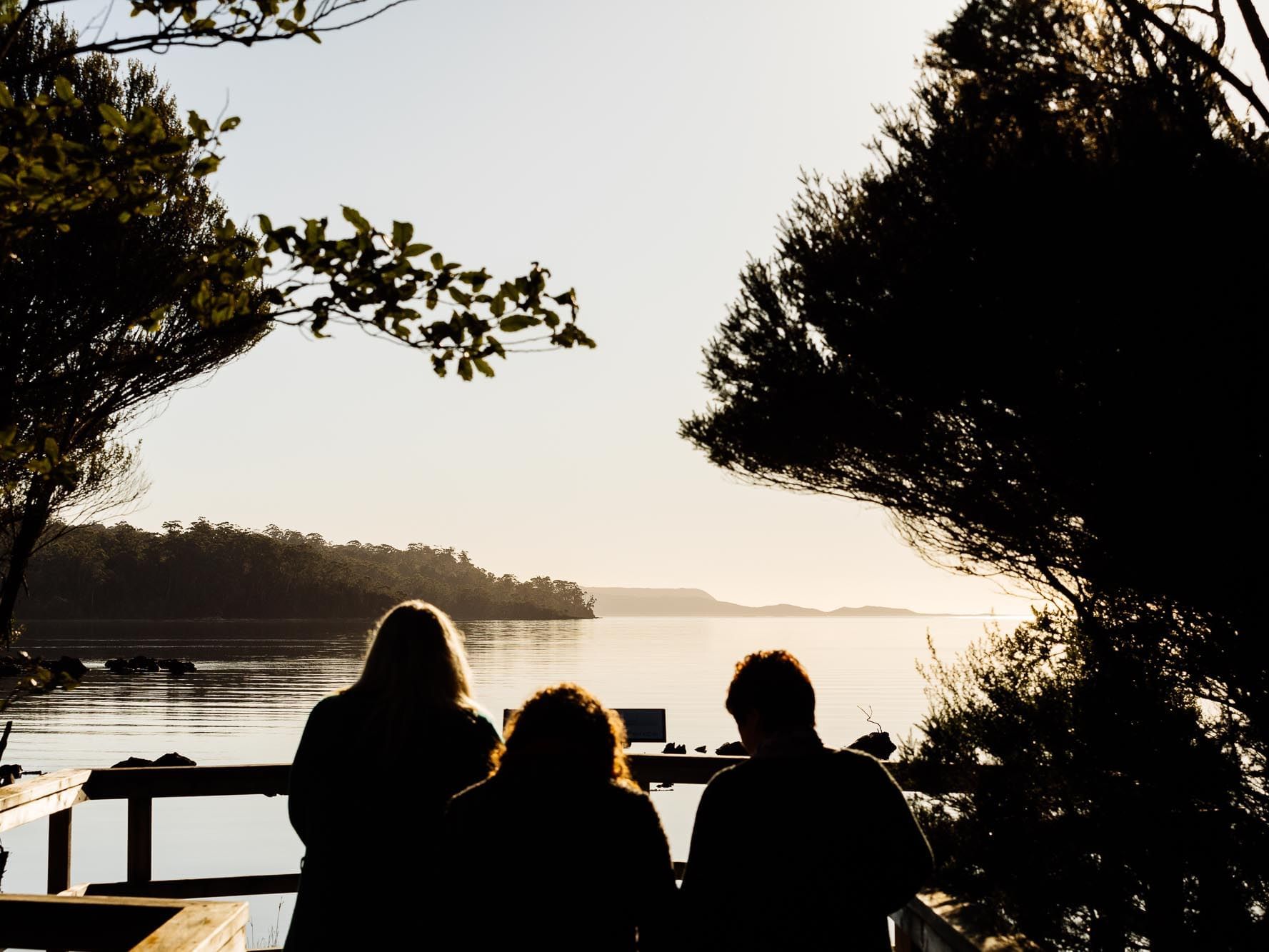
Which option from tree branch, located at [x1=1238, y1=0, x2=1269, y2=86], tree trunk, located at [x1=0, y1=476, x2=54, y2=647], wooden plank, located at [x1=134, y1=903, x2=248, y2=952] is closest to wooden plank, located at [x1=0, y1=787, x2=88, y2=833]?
wooden plank, located at [x1=134, y1=903, x2=248, y2=952]

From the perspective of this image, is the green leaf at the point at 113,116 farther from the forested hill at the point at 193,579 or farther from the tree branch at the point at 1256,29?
the forested hill at the point at 193,579

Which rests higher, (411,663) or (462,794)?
(411,663)

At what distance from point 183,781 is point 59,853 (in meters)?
0.55

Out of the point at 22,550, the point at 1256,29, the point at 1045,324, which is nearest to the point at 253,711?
the point at 22,550

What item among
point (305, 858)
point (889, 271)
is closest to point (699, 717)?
point (889, 271)

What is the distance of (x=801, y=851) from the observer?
2.44 metres

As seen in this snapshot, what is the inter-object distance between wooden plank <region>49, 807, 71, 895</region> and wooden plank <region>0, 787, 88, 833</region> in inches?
3.2

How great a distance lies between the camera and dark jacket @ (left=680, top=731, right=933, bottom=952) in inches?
95.5

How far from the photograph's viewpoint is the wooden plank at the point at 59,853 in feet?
14.9

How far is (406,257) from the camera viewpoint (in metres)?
2.13

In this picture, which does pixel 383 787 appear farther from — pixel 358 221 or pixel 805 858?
pixel 358 221

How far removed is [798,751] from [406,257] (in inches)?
54.9

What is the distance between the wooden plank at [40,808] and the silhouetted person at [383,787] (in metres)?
1.59

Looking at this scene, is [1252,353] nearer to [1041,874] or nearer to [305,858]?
[1041,874]
